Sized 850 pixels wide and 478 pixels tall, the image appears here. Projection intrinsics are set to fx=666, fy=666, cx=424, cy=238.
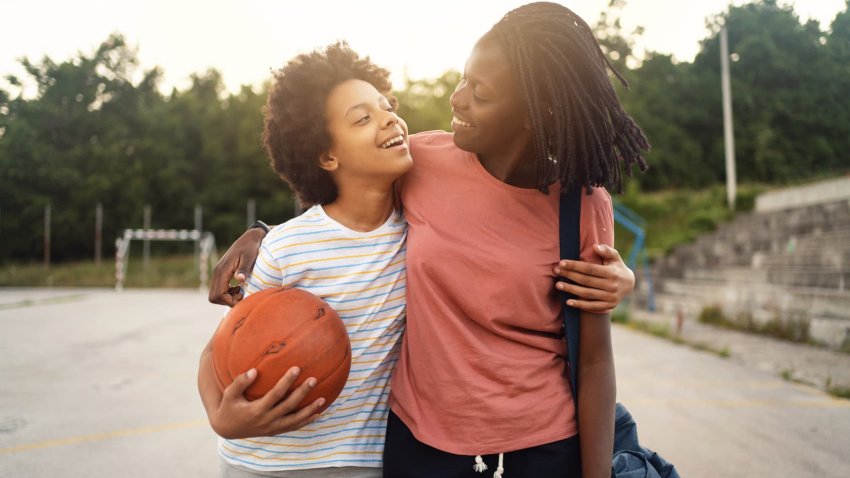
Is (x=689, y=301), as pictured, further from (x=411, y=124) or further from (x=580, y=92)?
(x=411, y=124)

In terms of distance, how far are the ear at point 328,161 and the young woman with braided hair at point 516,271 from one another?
33cm

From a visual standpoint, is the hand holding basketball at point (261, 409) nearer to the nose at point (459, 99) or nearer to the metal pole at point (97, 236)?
the nose at point (459, 99)

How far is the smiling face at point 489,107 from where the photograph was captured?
1.65m

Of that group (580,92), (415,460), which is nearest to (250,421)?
(415,460)

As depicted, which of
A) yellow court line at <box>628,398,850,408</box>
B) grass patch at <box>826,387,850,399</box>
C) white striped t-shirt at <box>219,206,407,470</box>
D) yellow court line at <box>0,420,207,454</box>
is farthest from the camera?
grass patch at <box>826,387,850,399</box>

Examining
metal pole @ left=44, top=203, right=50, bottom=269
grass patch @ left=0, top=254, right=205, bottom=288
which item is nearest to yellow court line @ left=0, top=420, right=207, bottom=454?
grass patch @ left=0, top=254, right=205, bottom=288

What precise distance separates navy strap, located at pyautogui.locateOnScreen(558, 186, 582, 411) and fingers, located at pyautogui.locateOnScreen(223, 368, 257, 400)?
747 mm

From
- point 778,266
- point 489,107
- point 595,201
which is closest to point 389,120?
point 489,107

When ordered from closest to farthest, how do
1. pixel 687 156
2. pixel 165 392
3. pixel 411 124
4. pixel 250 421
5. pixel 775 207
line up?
pixel 250 421 < pixel 165 392 < pixel 775 207 < pixel 687 156 < pixel 411 124

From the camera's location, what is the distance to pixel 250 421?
1.53 meters

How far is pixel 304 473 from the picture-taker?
1.79 meters

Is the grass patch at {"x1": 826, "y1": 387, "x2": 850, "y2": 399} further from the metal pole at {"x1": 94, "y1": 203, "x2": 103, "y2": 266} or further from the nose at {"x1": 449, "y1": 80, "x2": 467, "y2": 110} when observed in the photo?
the metal pole at {"x1": 94, "y1": 203, "x2": 103, "y2": 266}

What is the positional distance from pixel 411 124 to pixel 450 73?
29.9 feet

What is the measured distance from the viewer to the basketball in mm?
1596
